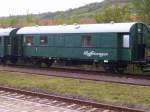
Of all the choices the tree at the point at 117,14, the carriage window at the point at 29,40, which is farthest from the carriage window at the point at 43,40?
the tree at the point at 117,14

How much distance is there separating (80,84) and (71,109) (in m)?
5.76

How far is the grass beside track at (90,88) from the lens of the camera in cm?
1631

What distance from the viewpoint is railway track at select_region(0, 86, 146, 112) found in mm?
14633

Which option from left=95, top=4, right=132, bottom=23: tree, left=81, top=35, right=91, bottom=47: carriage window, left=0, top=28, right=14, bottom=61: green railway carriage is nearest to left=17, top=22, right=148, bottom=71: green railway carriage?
left=81, top=35, right=91, bottom=47: carriage window

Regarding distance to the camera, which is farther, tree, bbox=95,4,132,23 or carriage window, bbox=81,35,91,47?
tree, bbox=95,4,132,23

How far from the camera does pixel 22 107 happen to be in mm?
15297

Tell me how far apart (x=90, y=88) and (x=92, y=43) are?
28.3 ft

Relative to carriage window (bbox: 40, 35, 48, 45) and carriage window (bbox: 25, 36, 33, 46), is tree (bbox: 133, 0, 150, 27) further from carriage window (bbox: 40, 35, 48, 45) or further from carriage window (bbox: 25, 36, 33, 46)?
carriage window (bbox: 25, 36, 33, 46)

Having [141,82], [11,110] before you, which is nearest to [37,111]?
[11,110]

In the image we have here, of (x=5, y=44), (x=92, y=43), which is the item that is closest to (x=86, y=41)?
(x=92, y=43)

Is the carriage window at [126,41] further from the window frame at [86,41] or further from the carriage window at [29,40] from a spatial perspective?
the carriage window at [29,40]

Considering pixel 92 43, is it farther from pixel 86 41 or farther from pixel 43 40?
pixel 43 40

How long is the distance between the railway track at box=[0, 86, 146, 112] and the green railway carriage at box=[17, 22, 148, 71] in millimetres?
8571

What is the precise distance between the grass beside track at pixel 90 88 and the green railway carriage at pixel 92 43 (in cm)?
437
